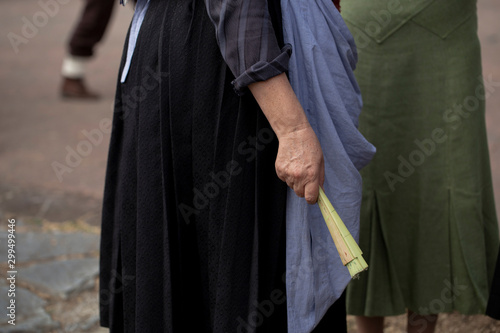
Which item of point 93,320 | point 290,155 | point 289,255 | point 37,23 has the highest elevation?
point 37,23

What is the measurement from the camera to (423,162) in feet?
7.46

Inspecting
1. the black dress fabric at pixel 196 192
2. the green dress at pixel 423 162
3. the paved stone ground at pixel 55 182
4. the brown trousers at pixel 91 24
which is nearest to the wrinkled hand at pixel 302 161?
the black dress fabric at pixel 196 192

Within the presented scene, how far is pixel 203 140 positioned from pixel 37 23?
8.74m

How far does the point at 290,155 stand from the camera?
1531 mm

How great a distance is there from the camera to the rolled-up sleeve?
1.49 m

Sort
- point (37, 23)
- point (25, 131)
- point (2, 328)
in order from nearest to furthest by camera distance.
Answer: point (2, 328) < point (25, 131) < point (37, 23)

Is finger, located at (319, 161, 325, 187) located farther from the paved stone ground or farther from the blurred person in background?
the blurred person in background

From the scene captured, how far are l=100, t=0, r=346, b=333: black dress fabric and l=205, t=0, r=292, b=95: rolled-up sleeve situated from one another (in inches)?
4.0

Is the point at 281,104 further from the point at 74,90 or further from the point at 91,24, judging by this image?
the point at 74,90

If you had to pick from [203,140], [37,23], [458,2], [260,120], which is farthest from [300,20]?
[37,23]

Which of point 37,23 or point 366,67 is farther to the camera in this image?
point 37,23

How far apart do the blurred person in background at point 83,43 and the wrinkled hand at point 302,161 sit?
460cm

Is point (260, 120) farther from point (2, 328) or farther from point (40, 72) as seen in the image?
point (40, 72)

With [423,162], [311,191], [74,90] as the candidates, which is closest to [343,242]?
[311,191]
